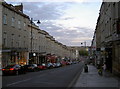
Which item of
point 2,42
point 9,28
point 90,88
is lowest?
point 90,88

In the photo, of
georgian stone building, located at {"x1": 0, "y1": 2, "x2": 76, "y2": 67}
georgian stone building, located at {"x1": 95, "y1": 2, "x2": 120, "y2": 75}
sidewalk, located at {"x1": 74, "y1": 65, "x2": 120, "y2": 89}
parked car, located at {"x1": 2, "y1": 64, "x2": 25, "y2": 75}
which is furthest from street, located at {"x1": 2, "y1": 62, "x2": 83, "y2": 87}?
georgian stone building, located at {"x1": 0, "y1": 2, "x2": 76, "y2": 67}

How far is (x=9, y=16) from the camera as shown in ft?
150

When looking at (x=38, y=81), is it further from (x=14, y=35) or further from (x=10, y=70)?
(x=14, y=35)

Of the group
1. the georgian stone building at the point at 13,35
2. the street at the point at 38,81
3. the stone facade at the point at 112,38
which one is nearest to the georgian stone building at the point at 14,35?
the georgian stone building at the point at 13,35

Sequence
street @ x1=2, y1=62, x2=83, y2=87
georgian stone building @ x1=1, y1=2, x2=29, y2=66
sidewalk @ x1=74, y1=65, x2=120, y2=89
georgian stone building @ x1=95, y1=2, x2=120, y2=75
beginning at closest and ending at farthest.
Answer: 1. sidewalk @ x1=74, y1=65, x2=120, y2=89
2. street @ x1=2, y1=62, x2=83, y2=87
3. georgian stone building @ x1=95, y1=2, x2=120, y2=75
4. georgian stone building @ x1=1, y1=2, x2=29, y2=66

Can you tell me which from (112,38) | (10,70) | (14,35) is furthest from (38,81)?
(14,35)

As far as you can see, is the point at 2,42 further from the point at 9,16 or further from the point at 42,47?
the point at 42,47

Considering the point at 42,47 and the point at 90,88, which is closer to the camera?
the point at 90,88

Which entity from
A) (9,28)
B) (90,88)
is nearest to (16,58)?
(9,28)

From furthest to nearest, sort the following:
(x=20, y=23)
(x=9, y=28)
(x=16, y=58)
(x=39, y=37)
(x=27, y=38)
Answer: (x=39, y=37) < (x=27, y=38) < (x=20, y=23) < (x=16, y=58) < (x=9, y=28)

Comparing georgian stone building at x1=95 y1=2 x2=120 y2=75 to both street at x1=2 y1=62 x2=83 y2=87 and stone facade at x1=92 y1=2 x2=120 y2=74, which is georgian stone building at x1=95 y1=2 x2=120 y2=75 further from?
street at x1=2 y1=62 x2=83 y2=87

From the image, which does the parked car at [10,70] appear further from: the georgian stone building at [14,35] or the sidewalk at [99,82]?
the sidewalk at [99,82]

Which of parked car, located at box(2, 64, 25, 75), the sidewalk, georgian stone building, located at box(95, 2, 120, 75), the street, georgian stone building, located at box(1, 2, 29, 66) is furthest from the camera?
georgian stone building, located at box(1, 2, 29, 66)

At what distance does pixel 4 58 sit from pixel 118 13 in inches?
954
